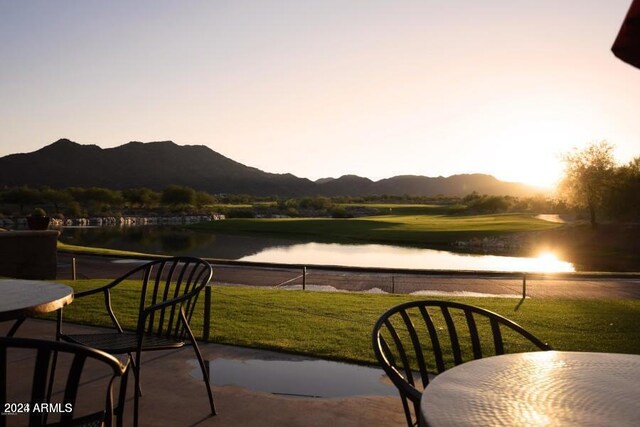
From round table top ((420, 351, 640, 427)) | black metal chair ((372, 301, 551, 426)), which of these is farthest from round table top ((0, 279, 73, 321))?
round table top ((420, 351, 640, 427))

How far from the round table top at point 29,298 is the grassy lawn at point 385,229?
3865cm

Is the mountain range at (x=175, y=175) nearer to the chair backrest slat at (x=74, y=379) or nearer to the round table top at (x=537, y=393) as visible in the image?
the chair backrest slat at (x=74, y=379)

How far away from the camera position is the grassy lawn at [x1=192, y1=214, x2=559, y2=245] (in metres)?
42.2

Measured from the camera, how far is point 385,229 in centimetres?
4969

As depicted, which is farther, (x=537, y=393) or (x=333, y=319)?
(x=333, y=319)

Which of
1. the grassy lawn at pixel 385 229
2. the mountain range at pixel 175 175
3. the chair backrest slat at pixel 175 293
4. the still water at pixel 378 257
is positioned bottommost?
the still water at pixel 378 257

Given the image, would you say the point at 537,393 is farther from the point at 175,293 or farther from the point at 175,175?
the point at 175,175

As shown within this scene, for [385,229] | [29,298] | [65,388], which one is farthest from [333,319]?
[385,229]

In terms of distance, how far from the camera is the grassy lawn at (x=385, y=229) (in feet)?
139

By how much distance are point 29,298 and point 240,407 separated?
5.75ft

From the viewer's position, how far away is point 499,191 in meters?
162

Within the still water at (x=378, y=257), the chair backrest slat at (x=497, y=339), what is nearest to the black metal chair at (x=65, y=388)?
the chair backrest slat at (x=497, y=339)

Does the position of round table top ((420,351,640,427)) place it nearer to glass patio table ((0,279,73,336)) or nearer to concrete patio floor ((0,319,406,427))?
concrete patio floor ((0,319,406,427))

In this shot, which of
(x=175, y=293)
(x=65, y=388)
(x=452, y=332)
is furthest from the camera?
(x=175, y=293)
